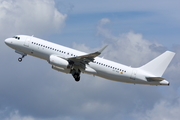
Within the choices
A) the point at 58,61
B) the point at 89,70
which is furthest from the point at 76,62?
the point at 58,61

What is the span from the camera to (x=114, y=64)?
81.5 metres

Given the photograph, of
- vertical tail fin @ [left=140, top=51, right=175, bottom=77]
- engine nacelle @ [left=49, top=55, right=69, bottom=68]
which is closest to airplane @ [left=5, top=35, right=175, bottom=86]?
engine nacelle @ [left=49, top=55, right=69, bottom=68]

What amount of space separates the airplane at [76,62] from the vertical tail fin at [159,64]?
55 centimetres

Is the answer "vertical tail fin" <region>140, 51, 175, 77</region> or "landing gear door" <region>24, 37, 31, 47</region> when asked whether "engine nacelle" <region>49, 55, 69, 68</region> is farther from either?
"vertical tail fin" <region>140, 51, 175, 77</region>

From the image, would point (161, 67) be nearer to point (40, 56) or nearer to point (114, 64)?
point (114, 64)

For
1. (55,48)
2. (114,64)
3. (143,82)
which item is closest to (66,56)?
(55,48)

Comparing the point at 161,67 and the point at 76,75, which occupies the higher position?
the point at 161,67

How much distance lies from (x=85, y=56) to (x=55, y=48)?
5977mm

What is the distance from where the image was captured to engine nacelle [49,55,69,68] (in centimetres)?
7831

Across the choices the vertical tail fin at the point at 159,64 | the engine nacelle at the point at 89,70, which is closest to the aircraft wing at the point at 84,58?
the engine nacelle at the point at 89,70

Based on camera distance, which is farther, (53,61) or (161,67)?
(161,67)

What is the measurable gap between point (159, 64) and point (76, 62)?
1642 cm

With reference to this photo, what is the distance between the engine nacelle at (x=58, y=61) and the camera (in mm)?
78312

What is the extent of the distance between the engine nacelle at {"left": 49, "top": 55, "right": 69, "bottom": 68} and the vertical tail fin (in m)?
15.3
